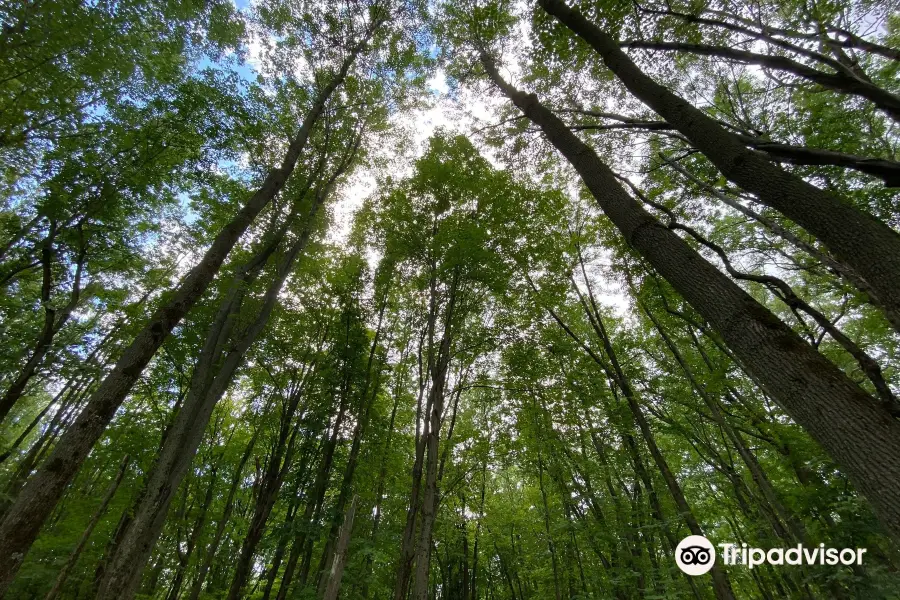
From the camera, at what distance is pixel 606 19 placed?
519 cm

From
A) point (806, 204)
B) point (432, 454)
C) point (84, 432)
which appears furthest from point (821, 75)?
point (84, 432)

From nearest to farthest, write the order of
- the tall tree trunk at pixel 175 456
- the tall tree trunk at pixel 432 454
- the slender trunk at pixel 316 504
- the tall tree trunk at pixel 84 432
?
the tall tree trunk at pixel 84 432
the tall tree trunk at pixel 175 456
the tall tree trunk at pixel 432 454
the slender trunk at pixel 316 504

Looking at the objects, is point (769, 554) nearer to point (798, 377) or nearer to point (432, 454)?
point (432, 454)

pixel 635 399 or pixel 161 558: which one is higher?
pixel 635 399

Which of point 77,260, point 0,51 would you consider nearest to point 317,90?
point 0,51

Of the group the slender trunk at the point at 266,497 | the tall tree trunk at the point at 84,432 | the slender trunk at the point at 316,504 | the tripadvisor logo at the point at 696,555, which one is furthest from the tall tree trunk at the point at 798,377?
the slender trunk at the point at 266,497

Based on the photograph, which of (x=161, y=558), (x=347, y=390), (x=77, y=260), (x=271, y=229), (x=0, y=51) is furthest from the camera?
(x=161, y=558)

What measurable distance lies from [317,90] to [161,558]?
13.9 metres

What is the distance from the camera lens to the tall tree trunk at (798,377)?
158 centimetres

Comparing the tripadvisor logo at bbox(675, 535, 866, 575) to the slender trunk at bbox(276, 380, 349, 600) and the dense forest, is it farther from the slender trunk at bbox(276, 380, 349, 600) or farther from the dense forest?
the slender trunk at bbox(276, 380, 349, 600)

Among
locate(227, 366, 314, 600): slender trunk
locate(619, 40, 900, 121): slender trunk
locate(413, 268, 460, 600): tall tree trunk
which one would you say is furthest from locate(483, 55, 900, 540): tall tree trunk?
locate(227, 366, 314, 600): slender trunk

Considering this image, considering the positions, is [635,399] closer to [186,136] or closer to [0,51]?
[186,136]

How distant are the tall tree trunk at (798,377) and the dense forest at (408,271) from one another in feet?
0.25

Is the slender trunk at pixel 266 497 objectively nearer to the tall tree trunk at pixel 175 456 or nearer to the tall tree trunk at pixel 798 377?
the tall tree trunk at pixel 175 456
